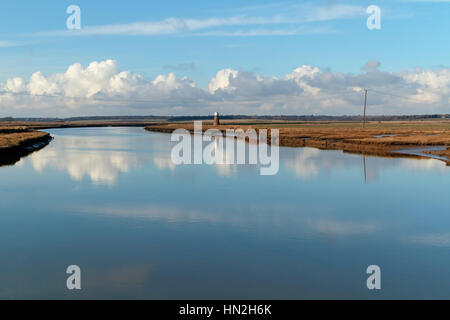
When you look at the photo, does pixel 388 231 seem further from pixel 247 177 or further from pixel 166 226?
pixel 247 177

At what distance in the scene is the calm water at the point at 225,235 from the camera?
9906mm

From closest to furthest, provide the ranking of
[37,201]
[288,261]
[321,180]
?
[288,261] → [37,201] → [321,180]

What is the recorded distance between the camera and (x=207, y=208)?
17.8 meters

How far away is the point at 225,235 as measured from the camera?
13844 millimetres

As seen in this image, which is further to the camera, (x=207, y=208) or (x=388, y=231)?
(x=207, y=208)

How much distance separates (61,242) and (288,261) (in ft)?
22.6

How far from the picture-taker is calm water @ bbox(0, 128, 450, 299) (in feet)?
32.5

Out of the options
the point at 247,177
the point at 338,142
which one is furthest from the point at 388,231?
the point at 338,142

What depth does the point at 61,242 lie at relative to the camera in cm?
1317
